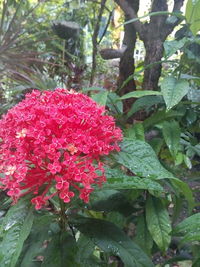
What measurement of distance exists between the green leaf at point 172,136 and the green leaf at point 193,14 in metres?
0.32

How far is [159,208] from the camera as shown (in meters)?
0.93

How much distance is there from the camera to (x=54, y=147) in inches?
24.4

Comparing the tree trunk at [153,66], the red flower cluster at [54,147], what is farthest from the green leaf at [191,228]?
the tree trunk at [153,66]

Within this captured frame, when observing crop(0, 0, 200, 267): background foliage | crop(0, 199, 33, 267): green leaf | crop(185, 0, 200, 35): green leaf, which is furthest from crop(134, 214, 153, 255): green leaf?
crop(185, 0, 200, 35): green leaf

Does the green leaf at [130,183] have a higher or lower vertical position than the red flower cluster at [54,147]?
lower

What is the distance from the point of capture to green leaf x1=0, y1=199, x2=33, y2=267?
572 mm

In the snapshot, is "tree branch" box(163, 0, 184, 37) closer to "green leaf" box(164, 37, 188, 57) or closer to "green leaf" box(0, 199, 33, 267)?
"green leaf" box(164, 37, 188, 57)

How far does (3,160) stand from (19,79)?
1.29m

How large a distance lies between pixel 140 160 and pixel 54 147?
0.67ft

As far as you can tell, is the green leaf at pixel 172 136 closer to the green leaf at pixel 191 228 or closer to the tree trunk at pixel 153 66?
the green leaf at pixel 191 228

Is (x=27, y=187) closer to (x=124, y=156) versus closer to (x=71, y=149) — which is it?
(x=71, y=149)

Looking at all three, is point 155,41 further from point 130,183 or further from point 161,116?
point 130,183

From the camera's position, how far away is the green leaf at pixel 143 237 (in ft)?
3.09

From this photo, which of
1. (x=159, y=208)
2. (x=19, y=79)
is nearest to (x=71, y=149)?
(x=159, y=208)
